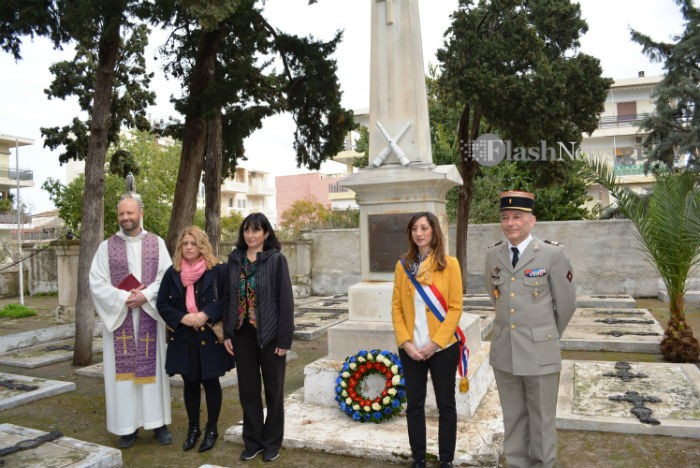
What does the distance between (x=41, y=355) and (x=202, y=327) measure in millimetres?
5507

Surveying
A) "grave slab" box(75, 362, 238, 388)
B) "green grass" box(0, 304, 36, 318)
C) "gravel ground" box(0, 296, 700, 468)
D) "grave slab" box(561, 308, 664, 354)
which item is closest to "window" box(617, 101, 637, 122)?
"grave slab" box(561, 308, 664, 354)

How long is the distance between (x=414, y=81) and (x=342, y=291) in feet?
36.8

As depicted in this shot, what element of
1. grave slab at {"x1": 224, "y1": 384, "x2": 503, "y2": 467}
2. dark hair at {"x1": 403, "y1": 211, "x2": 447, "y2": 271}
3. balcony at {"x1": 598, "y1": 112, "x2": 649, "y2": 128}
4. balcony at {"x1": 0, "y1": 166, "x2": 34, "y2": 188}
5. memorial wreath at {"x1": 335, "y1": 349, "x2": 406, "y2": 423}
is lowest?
grave slab at {"x1": 224, "y1": 384, "x2": 503, "y2": 467}

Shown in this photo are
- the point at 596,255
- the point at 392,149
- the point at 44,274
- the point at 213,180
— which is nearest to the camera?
the point at 392,149

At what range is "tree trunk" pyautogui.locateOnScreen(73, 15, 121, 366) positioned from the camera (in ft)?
26.3

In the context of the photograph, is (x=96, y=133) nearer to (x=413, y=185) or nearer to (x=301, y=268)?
(x=413, y=185)

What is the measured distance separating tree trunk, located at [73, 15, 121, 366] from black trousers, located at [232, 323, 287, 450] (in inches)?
182

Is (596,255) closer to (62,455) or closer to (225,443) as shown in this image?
(225,443)

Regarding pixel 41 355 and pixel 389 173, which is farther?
pixel 41 355

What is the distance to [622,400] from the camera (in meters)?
5.45

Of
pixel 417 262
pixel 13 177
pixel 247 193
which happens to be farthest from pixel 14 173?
pixel 417 262

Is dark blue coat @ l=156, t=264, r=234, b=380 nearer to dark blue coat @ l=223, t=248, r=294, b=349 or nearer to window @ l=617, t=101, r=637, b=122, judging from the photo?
dark blue coat @ l=223, t=248, r=294, b=349

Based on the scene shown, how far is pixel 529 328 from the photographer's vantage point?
345 cm

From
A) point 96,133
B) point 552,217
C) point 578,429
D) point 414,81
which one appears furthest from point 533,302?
point 552,217
